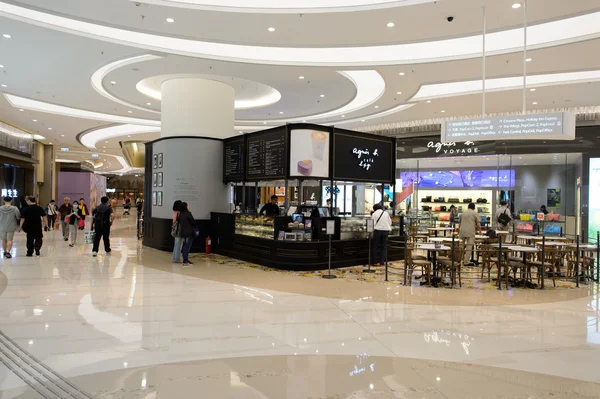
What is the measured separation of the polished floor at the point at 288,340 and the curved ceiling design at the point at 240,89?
18.9 feet

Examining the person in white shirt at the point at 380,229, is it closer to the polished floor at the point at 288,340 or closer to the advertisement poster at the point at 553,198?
the polished floor at the point at 288,340

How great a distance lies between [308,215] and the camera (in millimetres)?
8570

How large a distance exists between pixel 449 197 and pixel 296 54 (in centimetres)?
1020

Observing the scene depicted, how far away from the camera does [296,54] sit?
916cm

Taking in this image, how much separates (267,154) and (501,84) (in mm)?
6540

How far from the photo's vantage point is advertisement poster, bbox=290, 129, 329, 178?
338 inches

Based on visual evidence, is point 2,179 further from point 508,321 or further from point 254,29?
point 508,321

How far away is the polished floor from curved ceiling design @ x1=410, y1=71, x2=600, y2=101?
18.8 ft

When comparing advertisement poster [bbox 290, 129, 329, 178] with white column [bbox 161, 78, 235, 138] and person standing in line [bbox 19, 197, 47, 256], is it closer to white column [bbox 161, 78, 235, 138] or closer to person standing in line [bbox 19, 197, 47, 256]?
white column [bbox 161, 78, 235, 138]

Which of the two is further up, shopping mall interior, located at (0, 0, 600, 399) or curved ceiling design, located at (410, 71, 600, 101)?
curved ceiling design, located at (410, 71, 600, 101)

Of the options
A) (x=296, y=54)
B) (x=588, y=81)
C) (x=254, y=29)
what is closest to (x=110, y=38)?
(x=254, y=29)

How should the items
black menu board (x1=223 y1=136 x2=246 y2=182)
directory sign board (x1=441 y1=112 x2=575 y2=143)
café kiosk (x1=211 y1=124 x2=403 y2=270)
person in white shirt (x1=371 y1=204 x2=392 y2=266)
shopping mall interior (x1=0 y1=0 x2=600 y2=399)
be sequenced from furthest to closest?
black menu board (x1=223 y1=136 x2=246 y2=182)
person in white shirt (x1=371 y1=204 x2=392 y2=266)
café kiosk (x1=211 y1=124 x2=403 y2=270)
directory sign board (x1=441 y1=112 x2=575 y2=143)
shopping mall interior (x1=0 y1=0 x2=600 y2=399)

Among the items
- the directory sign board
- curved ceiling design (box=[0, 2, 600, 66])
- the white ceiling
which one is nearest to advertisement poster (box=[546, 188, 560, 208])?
the white ceiling

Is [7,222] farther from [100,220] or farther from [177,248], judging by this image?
[177,248]
